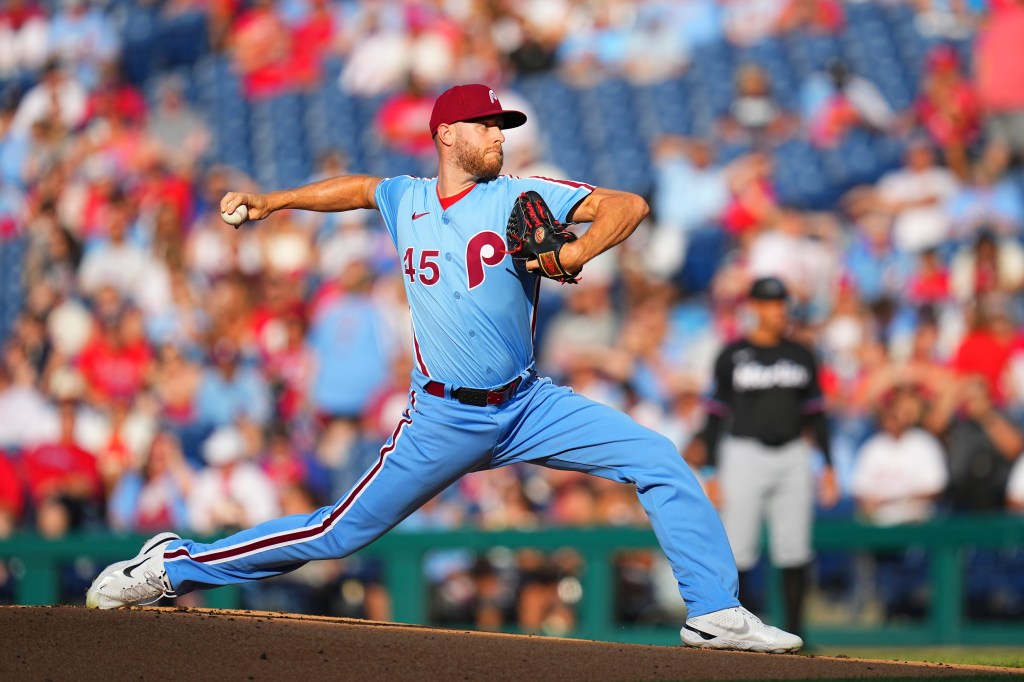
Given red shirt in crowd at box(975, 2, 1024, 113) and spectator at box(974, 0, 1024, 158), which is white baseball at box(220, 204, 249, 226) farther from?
red shirt in crowd at box(975, 2, 1024, 113)

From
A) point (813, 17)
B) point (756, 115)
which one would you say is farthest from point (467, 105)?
point (813, 17)

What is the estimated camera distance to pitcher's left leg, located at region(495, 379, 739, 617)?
4.94 m

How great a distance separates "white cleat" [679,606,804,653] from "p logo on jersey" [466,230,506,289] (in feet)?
4.50

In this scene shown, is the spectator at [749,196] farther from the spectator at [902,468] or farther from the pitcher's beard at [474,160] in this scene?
the pitcher's beard at [474,160]

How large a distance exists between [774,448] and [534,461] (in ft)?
10.0

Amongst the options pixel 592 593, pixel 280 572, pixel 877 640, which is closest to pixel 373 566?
pixel 592 593

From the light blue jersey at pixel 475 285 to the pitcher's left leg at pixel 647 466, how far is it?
0.65 feet

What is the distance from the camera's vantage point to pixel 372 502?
5.04m

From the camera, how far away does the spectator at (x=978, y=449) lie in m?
8.69

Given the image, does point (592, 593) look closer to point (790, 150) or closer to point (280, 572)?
point (280, 572)

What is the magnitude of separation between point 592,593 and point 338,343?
2.92 meters

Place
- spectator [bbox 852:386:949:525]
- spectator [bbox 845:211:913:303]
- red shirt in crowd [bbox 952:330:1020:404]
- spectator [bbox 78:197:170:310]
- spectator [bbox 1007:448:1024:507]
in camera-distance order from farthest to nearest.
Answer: spectator [bbox 78:197:170:310]
spectator [bbox 845:211:913:303]
red shirt in crowd [bbox 952:330:1020:404]
spectator [bbox 852:386:949:525]
spectator [bbox 1007:448:1024:507]

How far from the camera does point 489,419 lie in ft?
16.2

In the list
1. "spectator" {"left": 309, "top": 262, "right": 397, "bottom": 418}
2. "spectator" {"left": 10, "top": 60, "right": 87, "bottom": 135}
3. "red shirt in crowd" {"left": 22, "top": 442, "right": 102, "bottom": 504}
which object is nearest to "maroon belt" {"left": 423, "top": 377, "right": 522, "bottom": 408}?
"spectator" {"left": 309, "top": 262, "right": 397, "bottom": 418}
